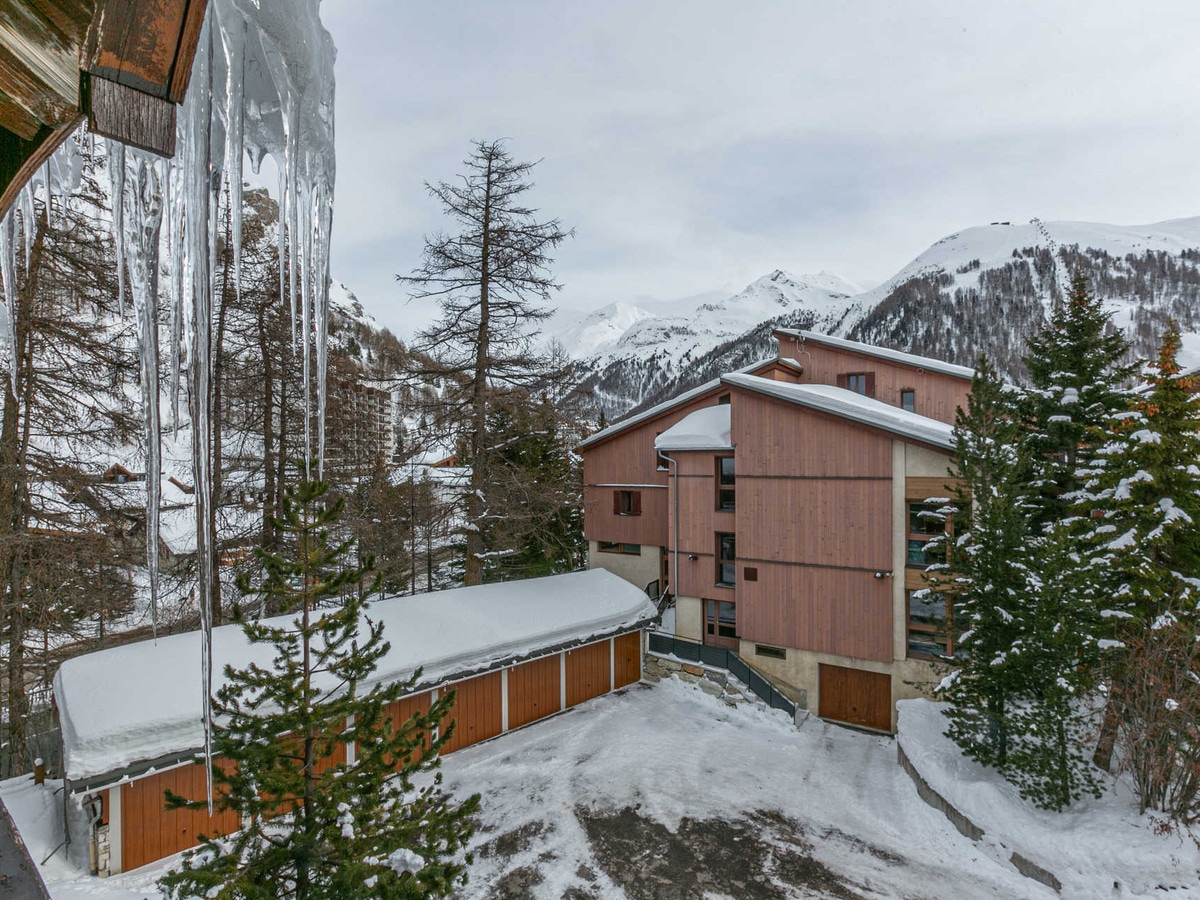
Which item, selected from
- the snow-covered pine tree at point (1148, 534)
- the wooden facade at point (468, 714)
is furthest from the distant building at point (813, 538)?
the wooden facade at point (468, 714)

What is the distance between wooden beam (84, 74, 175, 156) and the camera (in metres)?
1.09

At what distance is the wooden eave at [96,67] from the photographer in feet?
3.18

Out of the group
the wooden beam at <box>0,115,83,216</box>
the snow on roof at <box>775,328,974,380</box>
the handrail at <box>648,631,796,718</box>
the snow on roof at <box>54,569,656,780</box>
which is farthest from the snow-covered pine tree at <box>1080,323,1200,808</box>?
the wooden beam at <box>0,115,83,216</box>

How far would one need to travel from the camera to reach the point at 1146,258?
13188 cm

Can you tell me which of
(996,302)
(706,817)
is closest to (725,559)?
(706,817)

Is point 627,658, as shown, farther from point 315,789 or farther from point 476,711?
point 315,789

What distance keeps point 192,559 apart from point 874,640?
1658cm

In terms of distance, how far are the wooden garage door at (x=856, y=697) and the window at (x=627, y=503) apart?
874cm

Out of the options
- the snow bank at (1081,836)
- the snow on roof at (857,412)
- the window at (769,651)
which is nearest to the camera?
the snow bank at (1081,836)

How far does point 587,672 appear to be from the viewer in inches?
646

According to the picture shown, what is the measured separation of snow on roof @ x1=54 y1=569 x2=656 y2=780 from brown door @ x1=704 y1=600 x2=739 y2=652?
74.5 inches

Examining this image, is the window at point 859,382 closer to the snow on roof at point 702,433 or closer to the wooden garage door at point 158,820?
the snow on roof at point 702,433

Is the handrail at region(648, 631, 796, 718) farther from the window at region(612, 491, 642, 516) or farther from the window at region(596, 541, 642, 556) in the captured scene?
the window at region(612, 491, 642, 516)

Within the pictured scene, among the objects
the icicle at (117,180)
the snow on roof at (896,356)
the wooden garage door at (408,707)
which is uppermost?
the snow on roof at (896,356)
